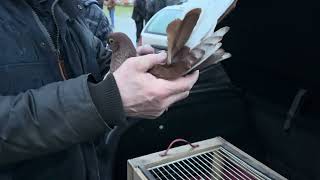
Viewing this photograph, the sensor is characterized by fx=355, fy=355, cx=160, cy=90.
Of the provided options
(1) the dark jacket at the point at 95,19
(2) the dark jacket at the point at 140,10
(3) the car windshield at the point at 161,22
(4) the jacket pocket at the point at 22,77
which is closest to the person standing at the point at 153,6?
(2) the dark jacket at the point at 140,10

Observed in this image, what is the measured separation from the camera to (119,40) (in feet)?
2.81

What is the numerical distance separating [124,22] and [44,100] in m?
9.05

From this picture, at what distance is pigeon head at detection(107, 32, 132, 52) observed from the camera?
33.4 inches

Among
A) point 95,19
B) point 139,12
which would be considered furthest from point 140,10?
point 95,19

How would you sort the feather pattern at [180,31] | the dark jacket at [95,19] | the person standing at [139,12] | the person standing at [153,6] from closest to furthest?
1. the feather pattern at [180,31]
2. the dark jacket at [95,19]
3. the person standing at [153,6]
4. the person standing at [139,12]

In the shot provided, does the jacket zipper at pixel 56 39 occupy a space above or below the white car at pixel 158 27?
above

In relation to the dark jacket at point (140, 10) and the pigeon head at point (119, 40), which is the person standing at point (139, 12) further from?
the pigeon head at point (119, 40)

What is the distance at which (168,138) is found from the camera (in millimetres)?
1291

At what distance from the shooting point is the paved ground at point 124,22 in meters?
8.12

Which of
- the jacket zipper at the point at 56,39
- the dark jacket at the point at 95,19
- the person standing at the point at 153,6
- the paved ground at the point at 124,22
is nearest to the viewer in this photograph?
the jacket zipper at the point at 56,39

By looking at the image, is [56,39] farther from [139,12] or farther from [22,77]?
[139,12]

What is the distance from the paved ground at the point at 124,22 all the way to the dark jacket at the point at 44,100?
6319 millimetres

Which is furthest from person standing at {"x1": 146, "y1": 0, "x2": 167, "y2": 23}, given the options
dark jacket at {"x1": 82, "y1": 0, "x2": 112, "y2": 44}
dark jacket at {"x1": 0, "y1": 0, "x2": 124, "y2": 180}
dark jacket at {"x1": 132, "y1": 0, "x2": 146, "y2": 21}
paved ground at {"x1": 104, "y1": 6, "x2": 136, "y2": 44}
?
dark jacket at {"x1": 0, "y1": 0, "x2": 124, "y2": 180}

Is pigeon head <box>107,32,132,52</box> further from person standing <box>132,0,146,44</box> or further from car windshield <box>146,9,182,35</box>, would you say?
person standing <box>132,0,146,44</box>
